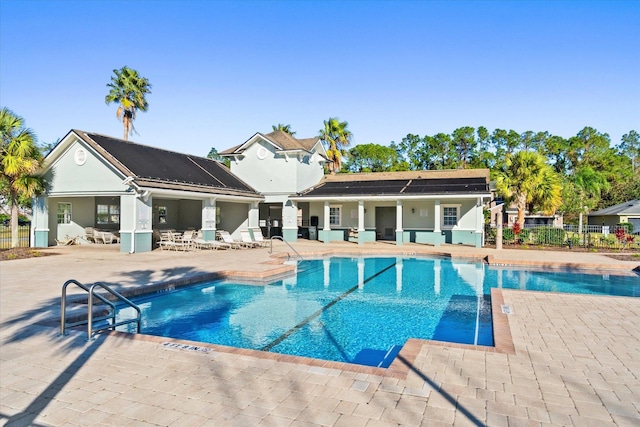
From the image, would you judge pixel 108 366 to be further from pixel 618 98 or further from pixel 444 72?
pixel 618 98

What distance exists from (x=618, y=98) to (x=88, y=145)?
28.8 m

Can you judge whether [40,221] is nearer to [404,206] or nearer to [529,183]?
[404,206]

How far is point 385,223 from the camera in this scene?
2770 centimetres

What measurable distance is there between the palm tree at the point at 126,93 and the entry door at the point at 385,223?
783 inches

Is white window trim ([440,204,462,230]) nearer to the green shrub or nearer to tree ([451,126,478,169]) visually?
the green shrub

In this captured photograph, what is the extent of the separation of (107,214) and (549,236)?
83.5 feet

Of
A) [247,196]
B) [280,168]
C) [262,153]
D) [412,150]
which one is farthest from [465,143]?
[247,196]

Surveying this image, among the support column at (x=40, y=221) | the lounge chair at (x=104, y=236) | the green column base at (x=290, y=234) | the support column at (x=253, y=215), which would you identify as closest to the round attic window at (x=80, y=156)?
the support column at (x=40, y=221)

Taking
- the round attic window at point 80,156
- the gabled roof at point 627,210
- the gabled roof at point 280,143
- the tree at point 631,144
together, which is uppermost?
the tree at point 631,144

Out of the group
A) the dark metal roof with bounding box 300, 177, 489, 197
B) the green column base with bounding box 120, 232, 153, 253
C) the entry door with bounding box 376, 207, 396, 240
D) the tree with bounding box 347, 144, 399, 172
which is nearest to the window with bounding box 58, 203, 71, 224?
the green column base with bounding box 120, 232, 153, 253

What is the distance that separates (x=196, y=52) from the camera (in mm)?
19516

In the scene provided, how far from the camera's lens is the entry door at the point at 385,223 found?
27406mm

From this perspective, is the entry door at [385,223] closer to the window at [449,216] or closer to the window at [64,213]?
the window at [449,216]

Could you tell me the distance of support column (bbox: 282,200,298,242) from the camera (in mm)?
26047
